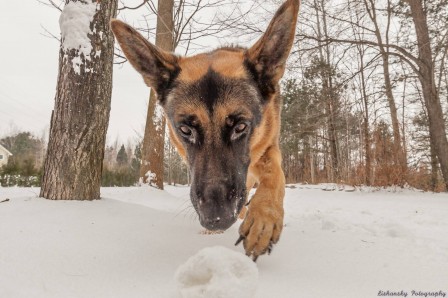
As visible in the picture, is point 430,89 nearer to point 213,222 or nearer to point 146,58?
point 146,58

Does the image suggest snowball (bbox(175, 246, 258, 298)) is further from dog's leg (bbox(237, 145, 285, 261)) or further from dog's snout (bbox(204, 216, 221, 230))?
dog's leg (bbox(237, 145, 285, 261))

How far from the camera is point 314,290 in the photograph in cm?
158

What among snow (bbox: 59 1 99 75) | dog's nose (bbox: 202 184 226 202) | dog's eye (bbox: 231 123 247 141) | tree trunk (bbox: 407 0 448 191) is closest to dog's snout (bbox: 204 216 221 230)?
dog's nose (bbox: 202 184 226 202)

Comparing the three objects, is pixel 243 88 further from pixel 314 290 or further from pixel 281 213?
pixel 314 290

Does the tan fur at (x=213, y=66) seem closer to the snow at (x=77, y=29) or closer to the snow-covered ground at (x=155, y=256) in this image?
the snow at (x=77, y=29)

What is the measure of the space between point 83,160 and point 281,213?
89.3 inches

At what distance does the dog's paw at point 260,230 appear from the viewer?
2.03 meters

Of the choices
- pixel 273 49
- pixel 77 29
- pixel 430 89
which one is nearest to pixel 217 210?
pixel 273 49

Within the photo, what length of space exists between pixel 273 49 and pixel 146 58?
3.79 feet

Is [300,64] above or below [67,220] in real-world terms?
above

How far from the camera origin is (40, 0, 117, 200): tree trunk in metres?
3.34

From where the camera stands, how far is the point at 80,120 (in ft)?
11.2

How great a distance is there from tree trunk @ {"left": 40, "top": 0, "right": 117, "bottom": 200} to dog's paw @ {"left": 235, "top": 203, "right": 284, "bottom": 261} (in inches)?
82.4

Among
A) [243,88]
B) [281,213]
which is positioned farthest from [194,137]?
[281,213]
